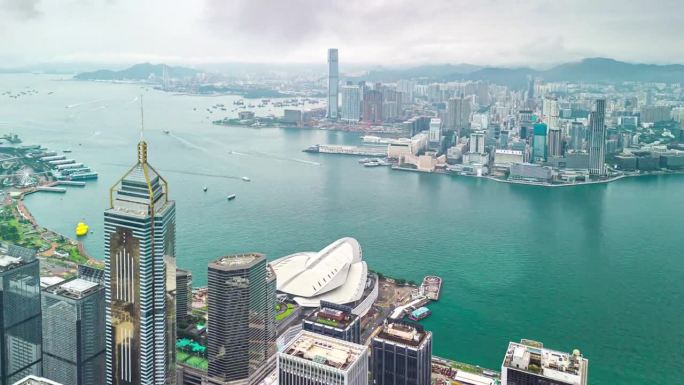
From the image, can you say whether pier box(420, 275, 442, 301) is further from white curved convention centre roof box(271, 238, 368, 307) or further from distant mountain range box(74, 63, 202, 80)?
distant mountain range box(74, 63, 202, 80)

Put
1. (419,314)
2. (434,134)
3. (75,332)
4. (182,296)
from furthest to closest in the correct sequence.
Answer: (434,134), (419,314), (182,296), (75,332)

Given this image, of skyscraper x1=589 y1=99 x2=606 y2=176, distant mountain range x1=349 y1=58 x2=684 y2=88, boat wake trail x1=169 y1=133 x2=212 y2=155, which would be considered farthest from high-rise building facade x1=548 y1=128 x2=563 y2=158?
distant mountain range x1=349 y1=58 x2=684 y2=88

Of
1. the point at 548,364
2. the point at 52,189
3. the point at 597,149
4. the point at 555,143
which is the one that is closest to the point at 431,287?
the point at 548,364

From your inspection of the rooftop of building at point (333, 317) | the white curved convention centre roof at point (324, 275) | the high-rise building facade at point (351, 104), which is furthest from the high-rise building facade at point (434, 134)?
the rooftop of building at point (333, 317)

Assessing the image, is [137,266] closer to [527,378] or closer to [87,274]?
[87,274]

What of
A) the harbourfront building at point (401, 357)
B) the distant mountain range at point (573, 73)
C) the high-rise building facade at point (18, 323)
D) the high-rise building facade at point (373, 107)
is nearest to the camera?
the harbourfront building at point (401, 357)

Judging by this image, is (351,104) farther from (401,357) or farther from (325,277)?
(401,357)

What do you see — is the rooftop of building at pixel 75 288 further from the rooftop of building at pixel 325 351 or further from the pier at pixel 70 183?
the pier at pixel 70 183
